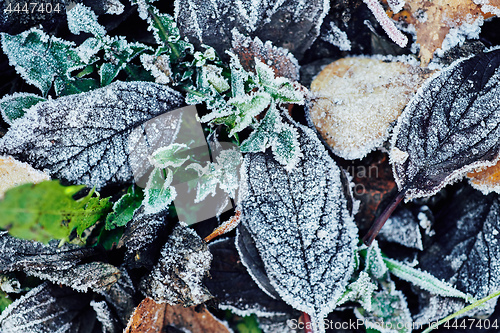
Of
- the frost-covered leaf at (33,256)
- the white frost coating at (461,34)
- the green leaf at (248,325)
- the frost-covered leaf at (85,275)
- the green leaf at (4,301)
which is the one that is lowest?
the green leaf at (248,325)

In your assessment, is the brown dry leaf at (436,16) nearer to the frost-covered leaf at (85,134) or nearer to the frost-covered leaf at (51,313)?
the frost-covered leaf at (85,134)

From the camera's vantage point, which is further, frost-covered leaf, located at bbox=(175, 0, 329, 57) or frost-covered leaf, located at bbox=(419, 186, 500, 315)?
frost-covered leaf, located at bbox=(419, 186, 500, 315)

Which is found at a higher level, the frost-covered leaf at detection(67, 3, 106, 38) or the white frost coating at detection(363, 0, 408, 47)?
the white frost coating at detection(363, 0, 408, 47)

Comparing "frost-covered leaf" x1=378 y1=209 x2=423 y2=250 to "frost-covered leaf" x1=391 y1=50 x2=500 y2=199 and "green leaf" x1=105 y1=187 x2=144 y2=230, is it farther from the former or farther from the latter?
"green leaf" x1=105 y1=187 x2=144 y2=230

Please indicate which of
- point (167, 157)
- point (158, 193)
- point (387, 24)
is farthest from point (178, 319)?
point (387, 24)

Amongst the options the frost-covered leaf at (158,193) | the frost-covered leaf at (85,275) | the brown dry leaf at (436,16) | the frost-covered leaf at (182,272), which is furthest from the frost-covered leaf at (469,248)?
the frost-covered leaf at (85,275)

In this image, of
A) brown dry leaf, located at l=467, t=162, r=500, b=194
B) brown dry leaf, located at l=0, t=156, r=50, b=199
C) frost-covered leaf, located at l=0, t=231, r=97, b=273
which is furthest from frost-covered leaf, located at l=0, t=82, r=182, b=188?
brown dry leaf, located at l=467, t=162, r=500, b=194
